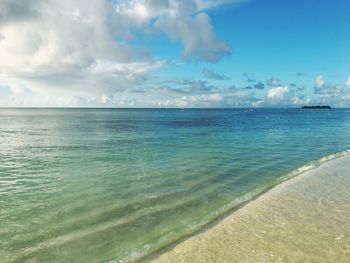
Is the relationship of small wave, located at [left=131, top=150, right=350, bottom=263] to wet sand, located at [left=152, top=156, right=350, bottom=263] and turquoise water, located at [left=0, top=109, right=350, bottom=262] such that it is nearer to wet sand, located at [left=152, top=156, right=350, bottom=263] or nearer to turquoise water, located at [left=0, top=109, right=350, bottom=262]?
turquoise water, located at [left=0, top=109, right=350, bottom=262]

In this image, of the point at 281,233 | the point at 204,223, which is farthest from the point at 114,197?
the point at 281,233

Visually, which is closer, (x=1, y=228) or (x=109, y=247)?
(x=109, y=247)

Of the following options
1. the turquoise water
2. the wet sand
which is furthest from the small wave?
the wet sand

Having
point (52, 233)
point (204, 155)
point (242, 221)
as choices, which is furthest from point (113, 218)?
point (204, 155)

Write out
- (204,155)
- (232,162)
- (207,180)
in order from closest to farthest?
1. (207,180)
2. (232,162)
3. (204,155)

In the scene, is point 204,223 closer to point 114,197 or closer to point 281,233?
point 281,233

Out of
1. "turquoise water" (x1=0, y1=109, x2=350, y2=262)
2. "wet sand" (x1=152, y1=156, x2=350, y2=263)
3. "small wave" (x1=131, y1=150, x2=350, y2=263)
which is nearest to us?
"wet sand" (x1=152, y1=156, x2=350, y2=263)

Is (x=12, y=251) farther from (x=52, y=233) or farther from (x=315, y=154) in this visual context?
(x=315, y=154)

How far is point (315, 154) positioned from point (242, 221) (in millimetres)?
23858

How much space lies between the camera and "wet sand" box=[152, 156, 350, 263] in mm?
9891

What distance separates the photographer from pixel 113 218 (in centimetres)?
1359

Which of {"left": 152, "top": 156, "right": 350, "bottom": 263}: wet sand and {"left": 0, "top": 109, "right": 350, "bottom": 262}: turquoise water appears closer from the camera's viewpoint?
{"left": 152, "top": 156, "right": 350, "bottom": 263}: wet sand

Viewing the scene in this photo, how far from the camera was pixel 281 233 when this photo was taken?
11547 millimetres

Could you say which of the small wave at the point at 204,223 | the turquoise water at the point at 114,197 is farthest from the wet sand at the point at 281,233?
the turquoise water at the point at 114,197
